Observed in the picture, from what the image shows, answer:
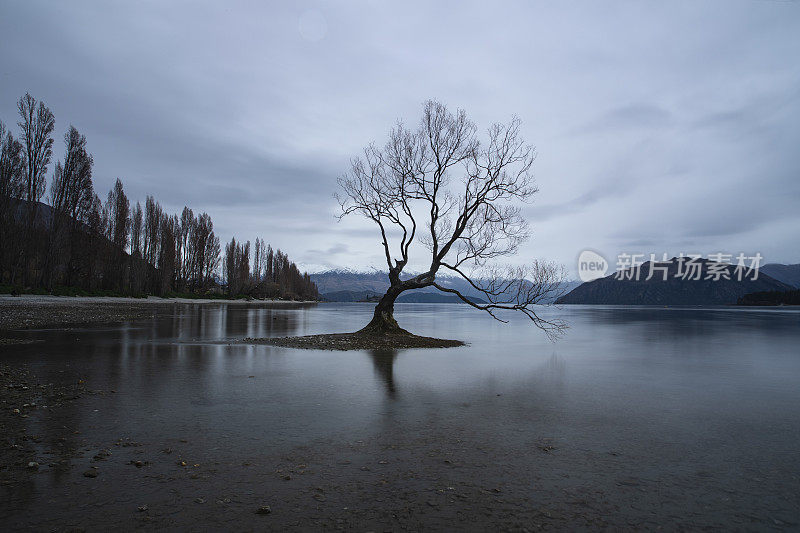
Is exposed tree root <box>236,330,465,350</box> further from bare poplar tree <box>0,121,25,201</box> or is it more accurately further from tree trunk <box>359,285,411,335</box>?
bare poplar tree <box>0,121,25,201</box>

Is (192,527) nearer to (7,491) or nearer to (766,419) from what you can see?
(7,491)

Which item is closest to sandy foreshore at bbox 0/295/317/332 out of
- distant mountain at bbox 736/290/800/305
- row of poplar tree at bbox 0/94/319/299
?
row of poplar tree at bbox 0/94/319/299

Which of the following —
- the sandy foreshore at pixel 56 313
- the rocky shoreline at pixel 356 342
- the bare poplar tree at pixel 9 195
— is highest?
the bare poplar tree at pixel 9 195

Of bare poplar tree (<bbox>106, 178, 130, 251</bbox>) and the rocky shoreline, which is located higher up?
bare poplar tree (<bbox>106, 178, 130, 251</bbox>)

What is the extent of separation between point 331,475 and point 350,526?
1353mm

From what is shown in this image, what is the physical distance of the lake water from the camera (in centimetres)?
471

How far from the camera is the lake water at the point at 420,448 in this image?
4711mm

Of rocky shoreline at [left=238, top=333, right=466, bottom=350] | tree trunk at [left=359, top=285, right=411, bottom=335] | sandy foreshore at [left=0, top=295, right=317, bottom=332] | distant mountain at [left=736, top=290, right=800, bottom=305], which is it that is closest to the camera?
rocky shoreline at [left=238, top=333, right=466, bottom=350]

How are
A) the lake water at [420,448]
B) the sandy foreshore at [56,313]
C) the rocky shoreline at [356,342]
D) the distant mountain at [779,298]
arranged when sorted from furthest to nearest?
1. the distant mountain at [779,298]
2. the sandy foreshore at [56,313]
3. the rocky shoreline at [356,342]
4. the lake water at [420,448]

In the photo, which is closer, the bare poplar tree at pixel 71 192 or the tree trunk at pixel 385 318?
the tree trunk at pixel 385 318

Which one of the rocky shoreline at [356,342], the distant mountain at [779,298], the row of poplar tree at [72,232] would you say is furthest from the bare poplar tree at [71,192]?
the distant mountain at [779,298]

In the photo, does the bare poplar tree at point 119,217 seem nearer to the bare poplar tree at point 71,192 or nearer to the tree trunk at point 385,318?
the bare poplar tree at point 71,192

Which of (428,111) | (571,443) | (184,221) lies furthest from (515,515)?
(184,221)

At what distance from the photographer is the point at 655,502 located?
5.10 m
